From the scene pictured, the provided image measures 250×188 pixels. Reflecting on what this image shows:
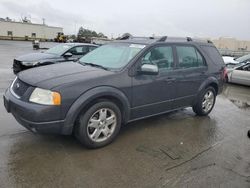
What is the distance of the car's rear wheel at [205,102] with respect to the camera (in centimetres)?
555

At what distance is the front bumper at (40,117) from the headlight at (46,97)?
0.07 m

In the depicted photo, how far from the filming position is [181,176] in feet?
10.5

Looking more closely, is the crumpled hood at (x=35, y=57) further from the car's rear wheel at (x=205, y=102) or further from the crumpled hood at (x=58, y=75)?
the car's rear wheel at (x=205, y=102)

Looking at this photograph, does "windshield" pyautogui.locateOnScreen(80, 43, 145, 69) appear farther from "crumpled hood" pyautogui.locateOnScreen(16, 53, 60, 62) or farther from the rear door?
"crumpled hood" pyautogui.locateOnScreen(16, 53, 60, 62)

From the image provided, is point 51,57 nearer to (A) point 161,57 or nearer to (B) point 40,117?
(A) point 161,57

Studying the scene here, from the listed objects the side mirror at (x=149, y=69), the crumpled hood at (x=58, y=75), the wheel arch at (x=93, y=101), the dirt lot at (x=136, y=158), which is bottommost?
the dirt lot at (x=136, y=158)

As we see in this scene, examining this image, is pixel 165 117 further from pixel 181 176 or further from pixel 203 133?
pixel 181 176

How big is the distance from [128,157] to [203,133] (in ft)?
6.25

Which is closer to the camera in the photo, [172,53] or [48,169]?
[48,169]

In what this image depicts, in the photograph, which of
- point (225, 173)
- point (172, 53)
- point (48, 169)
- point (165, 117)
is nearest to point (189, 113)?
point (165, 117)

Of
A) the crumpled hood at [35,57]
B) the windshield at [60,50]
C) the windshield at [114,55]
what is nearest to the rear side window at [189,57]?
the windshield at [114,55]

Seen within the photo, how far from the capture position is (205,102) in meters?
5.74

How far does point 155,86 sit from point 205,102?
6.29 feet

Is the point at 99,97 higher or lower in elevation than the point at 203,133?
higher
